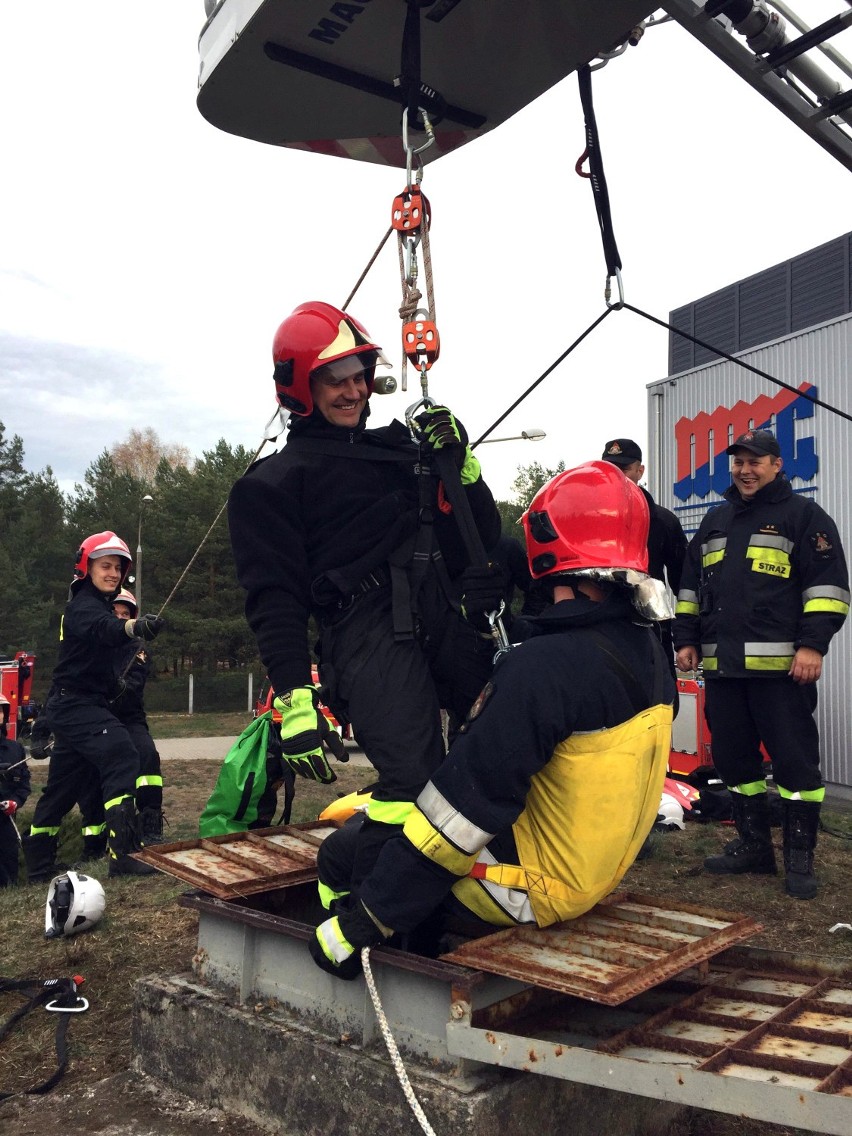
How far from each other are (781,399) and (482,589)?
1014cm

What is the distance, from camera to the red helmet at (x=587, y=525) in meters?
2.72

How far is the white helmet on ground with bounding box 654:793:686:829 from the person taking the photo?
651 centimetres

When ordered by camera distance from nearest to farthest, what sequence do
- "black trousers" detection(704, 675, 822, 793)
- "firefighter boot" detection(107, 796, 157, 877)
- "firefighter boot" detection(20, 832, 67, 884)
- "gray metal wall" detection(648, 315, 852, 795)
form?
"black trousers" detection(704, 675, 822, 793)
"firefighter boot" detection(107, 796, 157, 877)
"firefighter boot" detection(20, 832, 67, 884)
"gray metal wall" detection(648, 315, 852, 795)

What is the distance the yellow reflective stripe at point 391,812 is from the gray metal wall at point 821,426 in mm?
8883

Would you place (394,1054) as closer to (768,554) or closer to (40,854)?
(768,554)

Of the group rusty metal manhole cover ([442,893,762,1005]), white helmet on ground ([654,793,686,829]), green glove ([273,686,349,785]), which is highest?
green glove ([273,686,349,785])

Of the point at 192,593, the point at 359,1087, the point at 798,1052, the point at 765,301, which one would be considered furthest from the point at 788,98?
the point at 192,593

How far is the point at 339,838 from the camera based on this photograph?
3160 mm

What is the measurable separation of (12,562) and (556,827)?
126 ft

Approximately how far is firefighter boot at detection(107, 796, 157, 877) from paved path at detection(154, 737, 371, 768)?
Answer: 754 cm

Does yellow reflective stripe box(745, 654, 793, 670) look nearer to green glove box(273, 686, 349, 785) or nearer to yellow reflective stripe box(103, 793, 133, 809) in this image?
green glove box(273, 686, 349, 785)

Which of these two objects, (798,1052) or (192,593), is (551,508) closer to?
(798,1052)

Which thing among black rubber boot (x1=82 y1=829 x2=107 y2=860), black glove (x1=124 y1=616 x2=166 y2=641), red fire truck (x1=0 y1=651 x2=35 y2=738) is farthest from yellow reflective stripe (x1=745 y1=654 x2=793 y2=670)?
red fire truck (x1=0 y1=651 x2=35 y2=738)

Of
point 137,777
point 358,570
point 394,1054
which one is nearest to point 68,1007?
point 394,1054
